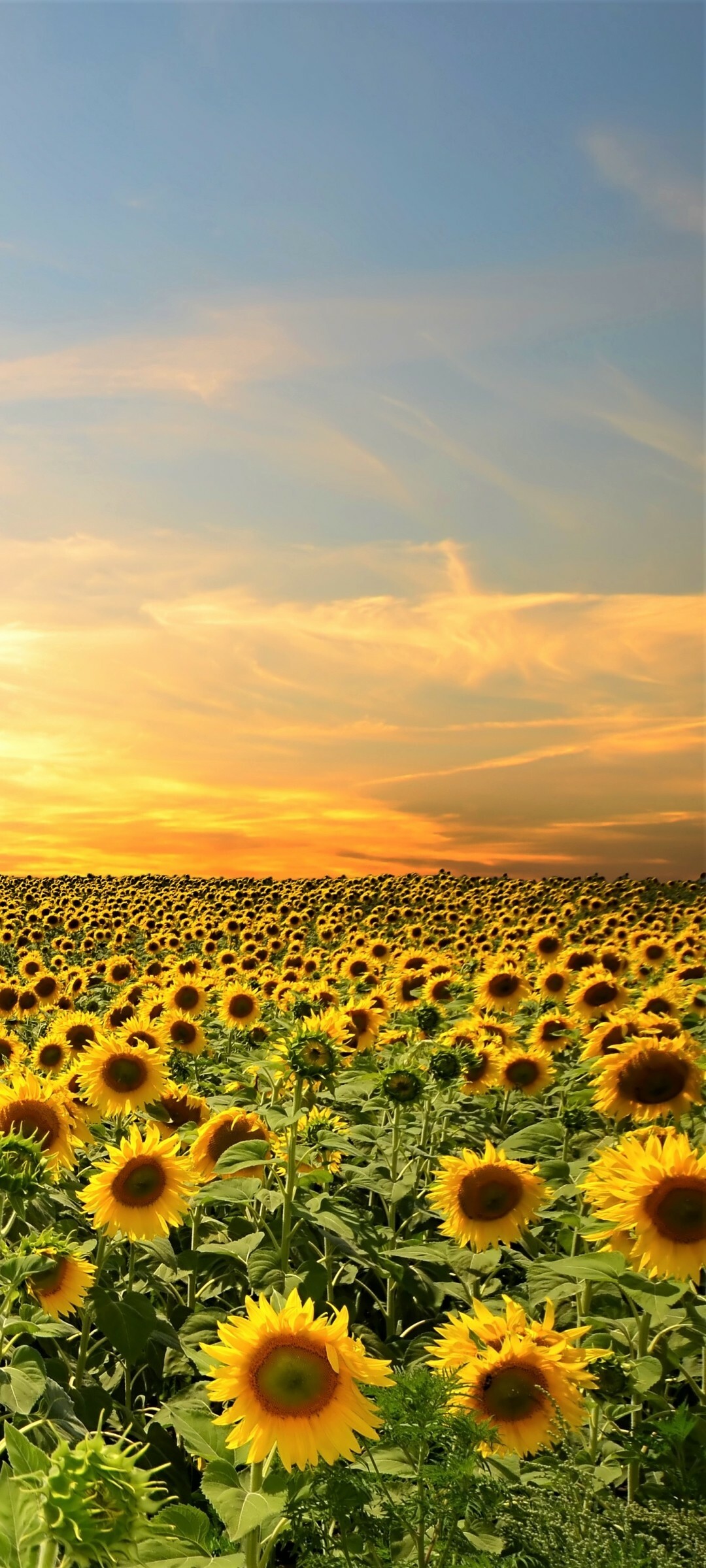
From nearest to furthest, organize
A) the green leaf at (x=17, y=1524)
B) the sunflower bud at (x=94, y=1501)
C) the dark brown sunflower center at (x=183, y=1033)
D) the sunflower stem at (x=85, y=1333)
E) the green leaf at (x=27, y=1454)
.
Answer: the sunflower bud at (x=94, y=1501), the green leaf at (x=17, y=1524), the green leaf at (x=27, y=1454), the sunflower stem at (x=85, y=1333), the dark brown sunflower center at (x=183, y=1033)

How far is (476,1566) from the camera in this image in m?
2.70

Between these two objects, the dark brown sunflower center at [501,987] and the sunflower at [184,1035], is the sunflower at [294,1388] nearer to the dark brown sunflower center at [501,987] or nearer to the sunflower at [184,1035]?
the sunflower at [184,1035]

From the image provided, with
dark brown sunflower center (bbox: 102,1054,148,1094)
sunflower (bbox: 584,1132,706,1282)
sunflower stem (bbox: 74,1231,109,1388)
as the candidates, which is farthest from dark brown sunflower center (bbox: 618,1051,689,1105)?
dark brown sunflower center (bbox: 102,1054,148,1094)

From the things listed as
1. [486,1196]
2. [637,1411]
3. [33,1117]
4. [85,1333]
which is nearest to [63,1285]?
[85,1333]

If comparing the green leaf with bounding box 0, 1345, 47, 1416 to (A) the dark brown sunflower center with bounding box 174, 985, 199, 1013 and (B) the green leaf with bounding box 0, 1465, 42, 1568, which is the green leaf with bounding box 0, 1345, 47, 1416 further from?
(A) the dark brown sunflower center with bounding box 174, 985, 199, 1013

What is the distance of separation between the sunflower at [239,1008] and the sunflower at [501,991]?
2.47 m

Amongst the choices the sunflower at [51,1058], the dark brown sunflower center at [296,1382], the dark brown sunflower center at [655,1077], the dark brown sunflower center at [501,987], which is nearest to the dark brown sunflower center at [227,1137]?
the dark brown sunflower center at [655,1077]

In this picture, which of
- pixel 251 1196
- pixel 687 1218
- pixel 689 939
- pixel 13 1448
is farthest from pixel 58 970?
pixel 13 1448

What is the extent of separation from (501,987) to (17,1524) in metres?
10.1

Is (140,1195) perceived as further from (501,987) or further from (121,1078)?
(501,987)

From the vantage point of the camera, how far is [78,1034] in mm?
10102

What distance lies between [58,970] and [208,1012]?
883 centimetres

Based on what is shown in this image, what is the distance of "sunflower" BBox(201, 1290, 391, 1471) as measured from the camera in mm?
3070

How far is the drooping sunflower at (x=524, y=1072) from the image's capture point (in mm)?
8875
